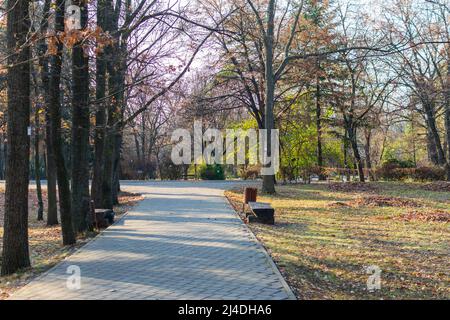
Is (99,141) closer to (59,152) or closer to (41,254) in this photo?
(59,152)

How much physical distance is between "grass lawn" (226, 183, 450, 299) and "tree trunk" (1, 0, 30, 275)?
4507 millimetres

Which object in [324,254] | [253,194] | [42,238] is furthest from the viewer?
[253,194]

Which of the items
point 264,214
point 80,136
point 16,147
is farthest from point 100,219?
point 16,147

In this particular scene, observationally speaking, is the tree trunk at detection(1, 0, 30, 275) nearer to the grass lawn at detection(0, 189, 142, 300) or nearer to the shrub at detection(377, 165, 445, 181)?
the grass lawn at detection(0, 189, 142, 300)

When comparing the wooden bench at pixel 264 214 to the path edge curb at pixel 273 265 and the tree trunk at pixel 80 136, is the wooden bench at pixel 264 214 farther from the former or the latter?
the tree trunk at pixel 80 136

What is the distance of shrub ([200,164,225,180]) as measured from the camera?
44.5m

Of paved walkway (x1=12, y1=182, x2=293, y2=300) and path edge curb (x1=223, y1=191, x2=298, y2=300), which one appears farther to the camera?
paved walkway (x1=12, y1=182, x2=293, y2=300)

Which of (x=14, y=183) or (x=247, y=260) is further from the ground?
(x=14, y=183)

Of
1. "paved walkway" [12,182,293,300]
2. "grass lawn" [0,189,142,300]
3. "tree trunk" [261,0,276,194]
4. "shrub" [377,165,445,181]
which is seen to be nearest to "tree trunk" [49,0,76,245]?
"grass lawn" [0,189,142,300]
